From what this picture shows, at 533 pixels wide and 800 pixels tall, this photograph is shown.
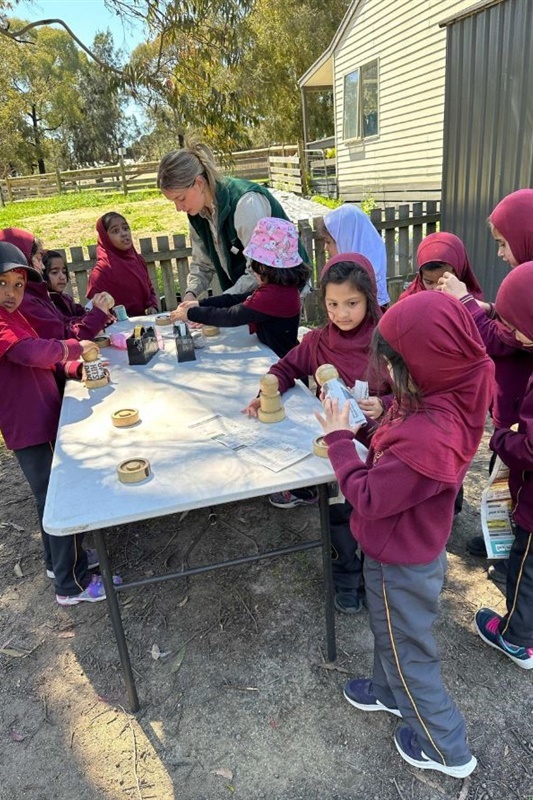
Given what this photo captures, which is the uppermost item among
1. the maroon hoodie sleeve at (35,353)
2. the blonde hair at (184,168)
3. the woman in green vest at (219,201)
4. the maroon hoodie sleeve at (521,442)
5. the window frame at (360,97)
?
the window frame at (360,97)

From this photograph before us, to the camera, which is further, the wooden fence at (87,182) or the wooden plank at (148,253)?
the wooden fence at (87,182)

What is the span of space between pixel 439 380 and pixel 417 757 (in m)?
1.33

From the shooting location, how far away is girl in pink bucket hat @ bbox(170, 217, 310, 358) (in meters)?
2.99

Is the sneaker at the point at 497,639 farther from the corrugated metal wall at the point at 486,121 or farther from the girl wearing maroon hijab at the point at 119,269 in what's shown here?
the corrugated metal wall at the point at 486,121

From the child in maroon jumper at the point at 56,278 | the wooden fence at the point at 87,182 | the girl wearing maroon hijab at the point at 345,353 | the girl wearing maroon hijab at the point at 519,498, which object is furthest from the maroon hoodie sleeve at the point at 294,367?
the wooden fence at the point at 87,182

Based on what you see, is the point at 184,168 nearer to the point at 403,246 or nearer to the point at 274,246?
the point at 274,246

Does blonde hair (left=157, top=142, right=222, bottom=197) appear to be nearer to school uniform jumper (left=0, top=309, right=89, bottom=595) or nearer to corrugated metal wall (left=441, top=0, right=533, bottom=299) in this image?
school uniform jumper (left=0, top=309, right=89, bottom=595)

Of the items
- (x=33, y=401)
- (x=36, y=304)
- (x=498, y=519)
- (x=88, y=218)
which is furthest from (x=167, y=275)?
(x=88, y=218)

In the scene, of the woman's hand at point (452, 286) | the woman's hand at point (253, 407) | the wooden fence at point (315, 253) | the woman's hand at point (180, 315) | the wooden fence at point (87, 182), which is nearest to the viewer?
the woman's hand at point (253, 407)

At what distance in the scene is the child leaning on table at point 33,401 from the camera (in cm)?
252

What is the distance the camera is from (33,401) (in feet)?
8.78

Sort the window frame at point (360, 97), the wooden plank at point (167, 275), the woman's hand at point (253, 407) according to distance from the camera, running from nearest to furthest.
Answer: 1. the woman's hand at point (253, 407)
2. the wooden plank at point (167, 275)
3. the window frame at point (360, 97)

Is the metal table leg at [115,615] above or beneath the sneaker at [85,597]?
above

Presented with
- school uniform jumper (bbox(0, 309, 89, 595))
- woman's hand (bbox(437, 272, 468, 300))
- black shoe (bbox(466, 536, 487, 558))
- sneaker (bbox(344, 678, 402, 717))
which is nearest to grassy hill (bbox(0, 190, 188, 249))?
school uniform jumper (bbox(0, 309, 89, 595))
